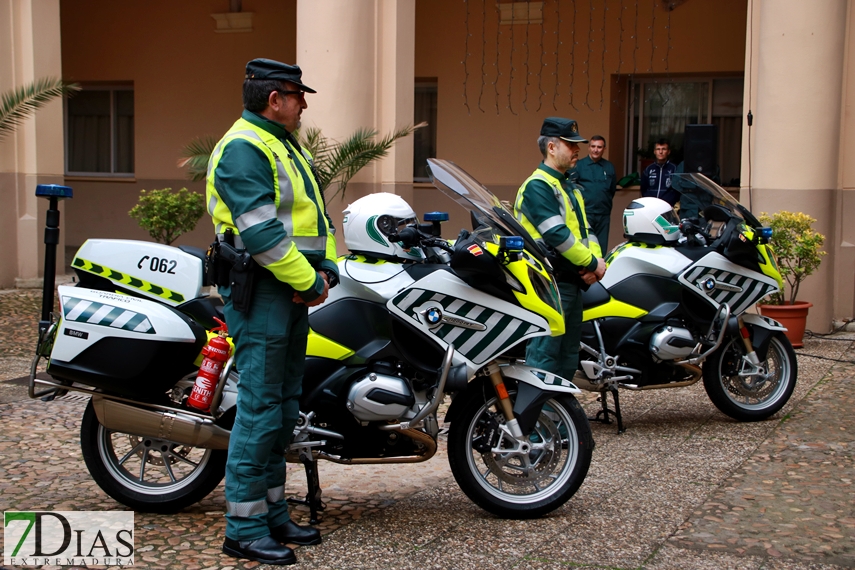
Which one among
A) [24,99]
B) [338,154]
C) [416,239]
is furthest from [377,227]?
[24,99]

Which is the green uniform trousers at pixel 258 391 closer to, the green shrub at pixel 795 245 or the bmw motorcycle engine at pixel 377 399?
the bmw motorcycle engine at pixel 377 399

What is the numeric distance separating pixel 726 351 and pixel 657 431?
0.68 m

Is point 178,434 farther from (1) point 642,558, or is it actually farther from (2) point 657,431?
(2) point 657,431

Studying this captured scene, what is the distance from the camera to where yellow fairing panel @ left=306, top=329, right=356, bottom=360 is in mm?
4379

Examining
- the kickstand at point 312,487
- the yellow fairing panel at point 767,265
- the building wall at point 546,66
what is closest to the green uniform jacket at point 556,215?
the yellow fairing panel at point 767,265

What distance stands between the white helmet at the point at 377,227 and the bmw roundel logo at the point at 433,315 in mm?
334

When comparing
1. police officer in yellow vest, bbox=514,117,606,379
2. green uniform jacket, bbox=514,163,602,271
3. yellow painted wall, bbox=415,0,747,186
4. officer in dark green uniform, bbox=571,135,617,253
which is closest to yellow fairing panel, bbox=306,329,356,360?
police officer in yellow vest, bbox=514,117,606,379

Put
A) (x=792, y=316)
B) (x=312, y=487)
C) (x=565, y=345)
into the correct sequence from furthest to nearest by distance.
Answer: (x=792, y=316) → (x=565, y=345) → (x=312, y=487)

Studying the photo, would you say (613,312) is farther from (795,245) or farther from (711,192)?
(795,245)

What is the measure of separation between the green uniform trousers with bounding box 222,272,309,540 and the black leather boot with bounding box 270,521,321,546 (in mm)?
142

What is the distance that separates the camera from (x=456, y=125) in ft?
50.1

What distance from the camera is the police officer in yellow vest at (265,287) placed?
3766 mm

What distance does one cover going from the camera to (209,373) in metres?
4.26

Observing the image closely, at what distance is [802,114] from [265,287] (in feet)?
23.9
